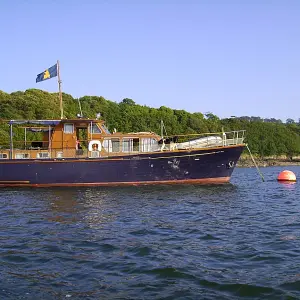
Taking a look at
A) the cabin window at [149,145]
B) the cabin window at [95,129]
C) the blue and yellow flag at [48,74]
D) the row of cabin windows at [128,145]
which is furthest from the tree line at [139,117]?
the cabin window at [149,145]

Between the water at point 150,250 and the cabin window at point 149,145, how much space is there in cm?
832

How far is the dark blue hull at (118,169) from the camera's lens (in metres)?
25.7

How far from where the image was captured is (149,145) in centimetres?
2700

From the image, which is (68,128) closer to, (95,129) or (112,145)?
(95,129)

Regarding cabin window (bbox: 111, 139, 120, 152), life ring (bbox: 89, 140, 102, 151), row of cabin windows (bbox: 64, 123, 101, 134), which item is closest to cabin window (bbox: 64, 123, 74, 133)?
row of cabin windows (bbox: 64, 123, 101, 134)

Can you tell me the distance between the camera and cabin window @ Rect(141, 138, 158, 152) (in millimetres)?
26847

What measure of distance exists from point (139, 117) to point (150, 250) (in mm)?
67070

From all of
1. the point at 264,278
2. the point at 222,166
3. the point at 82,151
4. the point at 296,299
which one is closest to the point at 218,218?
the point at 264,278

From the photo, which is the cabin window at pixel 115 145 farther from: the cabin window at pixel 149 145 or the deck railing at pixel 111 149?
the cabin window at pixel 149 145

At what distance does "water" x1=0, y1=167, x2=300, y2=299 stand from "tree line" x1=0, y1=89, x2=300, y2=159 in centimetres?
3486

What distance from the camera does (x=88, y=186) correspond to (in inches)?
1025

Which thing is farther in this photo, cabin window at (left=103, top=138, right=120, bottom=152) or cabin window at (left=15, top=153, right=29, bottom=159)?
cabin window at (left=103, top=138, right=120, bottom=152)

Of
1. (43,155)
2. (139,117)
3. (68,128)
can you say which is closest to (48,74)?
(68,128)

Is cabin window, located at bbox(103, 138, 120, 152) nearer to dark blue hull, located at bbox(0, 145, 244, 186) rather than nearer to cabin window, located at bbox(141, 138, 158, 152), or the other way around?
dark blue hull, located at bbox(0, 145, 244, 186)
